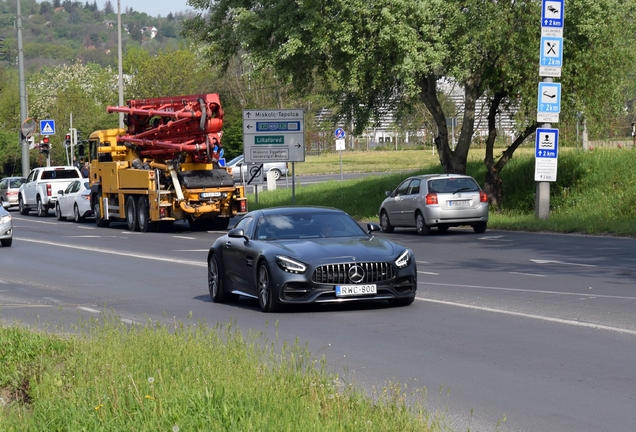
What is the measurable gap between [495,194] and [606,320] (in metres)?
23.3

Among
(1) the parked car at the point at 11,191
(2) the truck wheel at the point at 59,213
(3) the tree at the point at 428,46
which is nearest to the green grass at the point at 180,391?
(3) the tree at the point at 428,46

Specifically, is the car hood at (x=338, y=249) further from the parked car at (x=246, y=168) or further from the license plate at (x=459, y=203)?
the parked car at (x=246, y=168)

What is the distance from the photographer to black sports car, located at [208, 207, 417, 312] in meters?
13.6

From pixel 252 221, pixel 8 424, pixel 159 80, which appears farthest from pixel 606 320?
pixel 159 80

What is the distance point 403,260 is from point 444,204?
15.1 metres

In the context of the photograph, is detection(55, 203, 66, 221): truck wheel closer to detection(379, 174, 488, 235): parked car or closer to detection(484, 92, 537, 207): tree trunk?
detection(484, 92, 537, 207): tree trunk

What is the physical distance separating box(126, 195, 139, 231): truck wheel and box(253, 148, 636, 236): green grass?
740 centimetres

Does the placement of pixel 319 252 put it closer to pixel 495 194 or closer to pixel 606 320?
pixel 606 320

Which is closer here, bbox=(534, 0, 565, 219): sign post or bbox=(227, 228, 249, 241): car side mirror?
bbox=(227, 228, 249, 241): car side mirror

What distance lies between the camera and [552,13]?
1135 inches

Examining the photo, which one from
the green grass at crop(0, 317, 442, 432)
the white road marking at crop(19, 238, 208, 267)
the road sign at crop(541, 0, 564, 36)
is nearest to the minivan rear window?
the white road marking at crop(19, 238, 208, 267)

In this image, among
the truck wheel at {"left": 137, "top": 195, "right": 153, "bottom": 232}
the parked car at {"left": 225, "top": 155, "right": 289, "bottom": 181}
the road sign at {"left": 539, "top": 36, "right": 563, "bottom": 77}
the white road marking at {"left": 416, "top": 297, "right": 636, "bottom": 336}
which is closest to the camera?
the white road marking at {"left": 416, "top": 297, "right": 636, "bottom": 336}

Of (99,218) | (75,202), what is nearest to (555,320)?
(99,218)

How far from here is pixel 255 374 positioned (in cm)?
764
